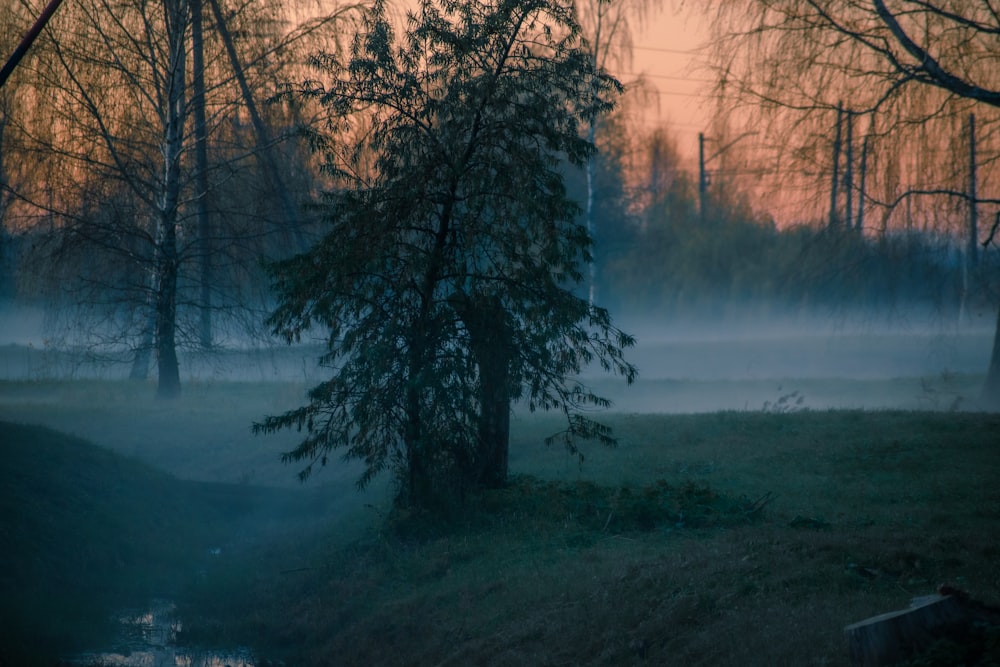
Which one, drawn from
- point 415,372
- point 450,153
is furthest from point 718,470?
point 450,153

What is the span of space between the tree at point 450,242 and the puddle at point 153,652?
8.10 ft

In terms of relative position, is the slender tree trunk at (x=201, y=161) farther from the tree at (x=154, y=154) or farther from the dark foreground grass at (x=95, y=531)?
the dark foreground grass at (x=95, y=531)

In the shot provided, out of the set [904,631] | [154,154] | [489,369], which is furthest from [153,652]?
[154,154]

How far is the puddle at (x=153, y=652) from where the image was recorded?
9.70m

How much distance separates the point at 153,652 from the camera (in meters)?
10.0

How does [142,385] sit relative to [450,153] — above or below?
below

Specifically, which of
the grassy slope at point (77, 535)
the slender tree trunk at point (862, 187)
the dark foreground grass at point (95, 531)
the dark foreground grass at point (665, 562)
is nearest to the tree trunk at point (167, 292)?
the dark foreground grass at point (95, 531)

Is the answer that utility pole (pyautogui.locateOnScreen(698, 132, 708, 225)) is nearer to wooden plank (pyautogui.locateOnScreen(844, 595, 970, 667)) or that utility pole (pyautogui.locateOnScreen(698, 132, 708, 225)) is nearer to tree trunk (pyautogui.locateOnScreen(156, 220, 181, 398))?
tree trunk (pyautogui.locateOnScreen(156, 220, 181, 398))

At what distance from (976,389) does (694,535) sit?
61.7 ft

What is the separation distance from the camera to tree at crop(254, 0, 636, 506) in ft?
34.4

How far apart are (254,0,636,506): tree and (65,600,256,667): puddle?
8.10ft

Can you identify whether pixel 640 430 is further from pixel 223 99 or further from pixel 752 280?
pixel 752 280

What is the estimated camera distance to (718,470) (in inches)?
500

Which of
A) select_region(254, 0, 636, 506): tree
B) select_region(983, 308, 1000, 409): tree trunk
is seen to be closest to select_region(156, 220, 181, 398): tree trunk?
select_region(254, 0, 636, 506): tree
